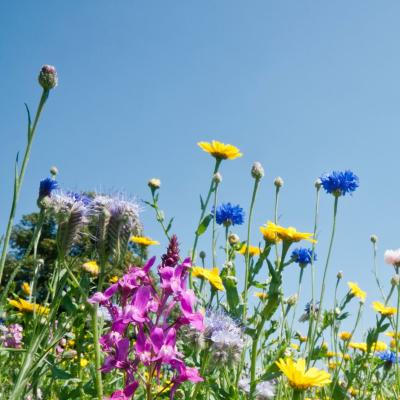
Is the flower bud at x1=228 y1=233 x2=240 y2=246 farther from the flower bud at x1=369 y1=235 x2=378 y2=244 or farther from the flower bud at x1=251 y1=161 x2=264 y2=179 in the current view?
the flower bud at x1=369 y1=235 x2=378 y2=244

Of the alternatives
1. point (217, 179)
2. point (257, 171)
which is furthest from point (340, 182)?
point (217, 179)

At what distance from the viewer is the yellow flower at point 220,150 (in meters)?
3.66

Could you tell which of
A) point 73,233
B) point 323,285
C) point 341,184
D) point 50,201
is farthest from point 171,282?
point 341,184

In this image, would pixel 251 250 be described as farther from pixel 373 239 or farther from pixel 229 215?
pixel 373 239

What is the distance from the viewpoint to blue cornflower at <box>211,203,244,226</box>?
3.84 metres

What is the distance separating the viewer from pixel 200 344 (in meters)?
1.93

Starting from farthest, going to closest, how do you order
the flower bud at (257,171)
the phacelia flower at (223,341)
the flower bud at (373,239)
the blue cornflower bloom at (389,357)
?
the flower bud at (373,239)
the blue cornflower bloom at (389,357)
the flower bud at (257,171)
the phacelia flower at (223,341)

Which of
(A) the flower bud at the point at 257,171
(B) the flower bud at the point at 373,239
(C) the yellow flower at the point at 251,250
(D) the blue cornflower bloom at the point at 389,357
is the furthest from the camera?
(B) the flower bud at the point at 373,239

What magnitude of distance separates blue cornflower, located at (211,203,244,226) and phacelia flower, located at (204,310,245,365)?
177cm

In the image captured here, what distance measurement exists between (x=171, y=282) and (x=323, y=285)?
1.75 metres

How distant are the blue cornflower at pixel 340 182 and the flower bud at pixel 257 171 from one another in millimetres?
440

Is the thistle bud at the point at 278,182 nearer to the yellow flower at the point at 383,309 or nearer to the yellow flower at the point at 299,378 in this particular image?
the yellow flower at the point at 383,309

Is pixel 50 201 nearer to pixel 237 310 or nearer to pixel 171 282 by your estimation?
pixel 171 282

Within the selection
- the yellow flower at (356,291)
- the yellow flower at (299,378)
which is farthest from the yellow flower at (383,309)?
the yellow flower at (299,378)
